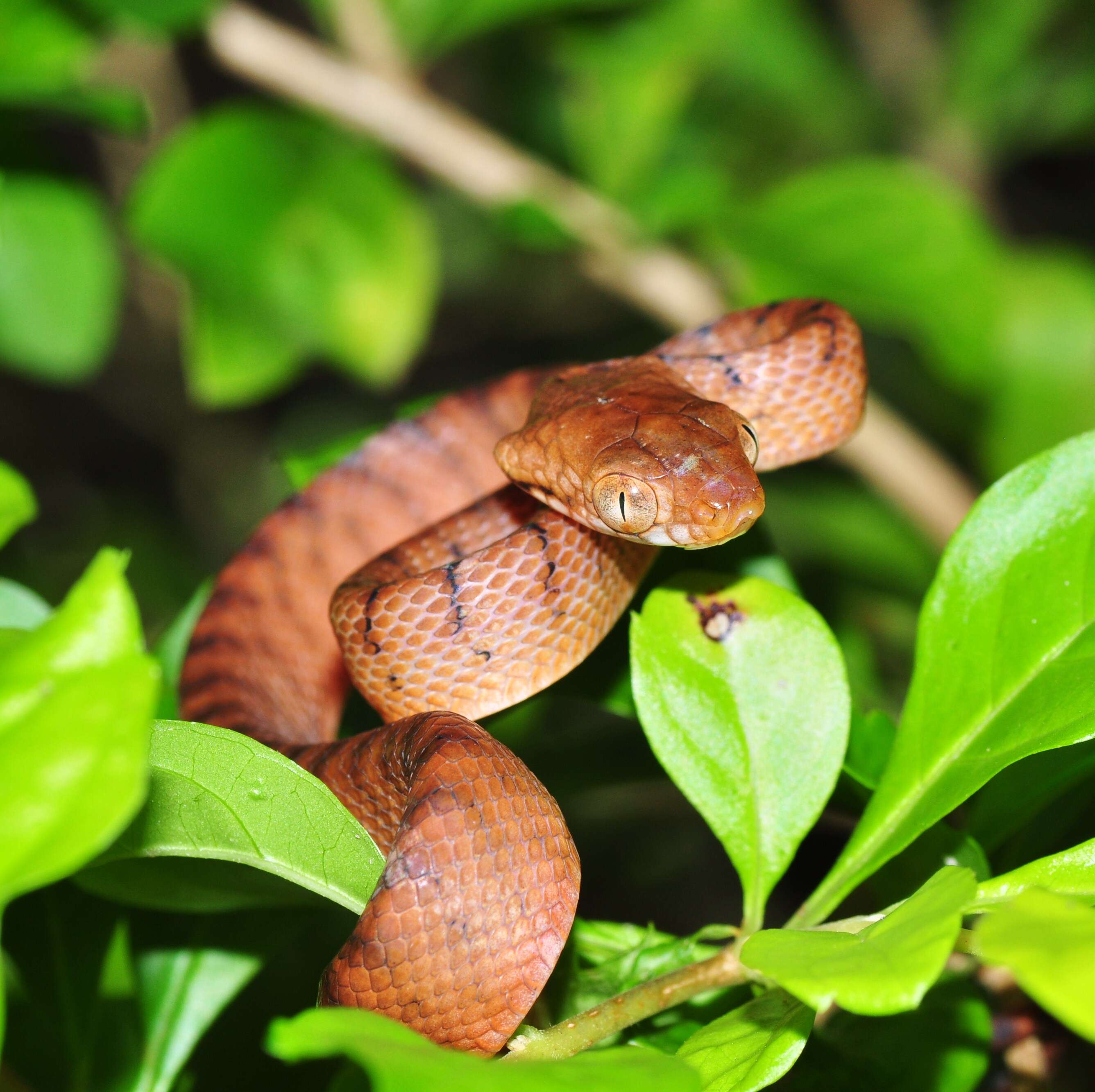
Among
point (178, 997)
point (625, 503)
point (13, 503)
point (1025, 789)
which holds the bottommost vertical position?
point (178, 997)

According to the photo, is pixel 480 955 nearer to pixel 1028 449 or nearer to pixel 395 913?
pixel 395 913

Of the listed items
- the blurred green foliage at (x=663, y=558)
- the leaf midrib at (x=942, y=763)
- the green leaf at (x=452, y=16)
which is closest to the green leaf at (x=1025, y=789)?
the blurred green foliage at (x=663, y=558)

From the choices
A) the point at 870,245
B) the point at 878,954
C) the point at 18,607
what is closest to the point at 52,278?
the point at 18,607

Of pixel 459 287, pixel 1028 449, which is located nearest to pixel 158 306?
pixel 459 287

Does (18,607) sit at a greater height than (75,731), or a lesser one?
lesser

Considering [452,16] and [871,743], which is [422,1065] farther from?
[452,16]
